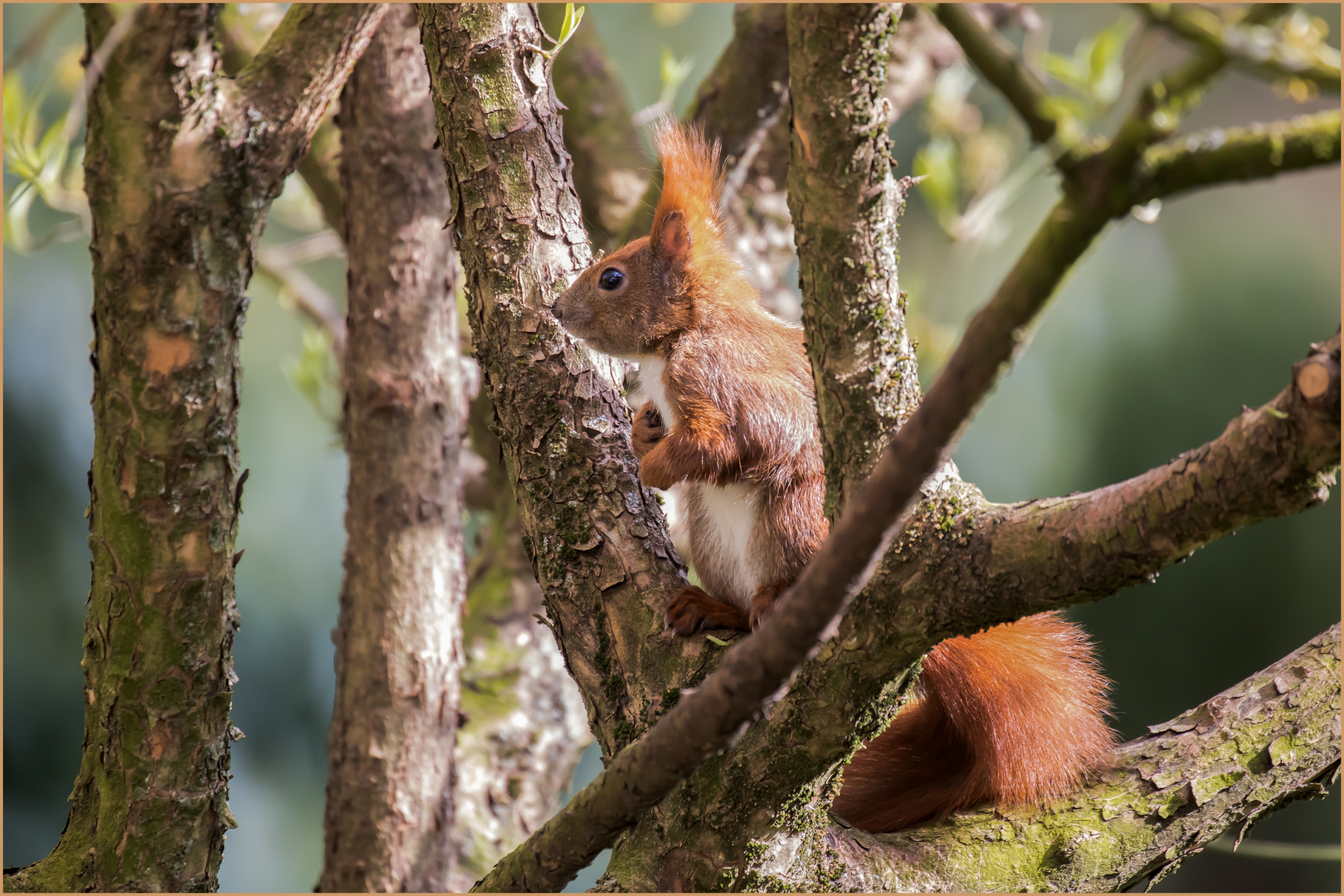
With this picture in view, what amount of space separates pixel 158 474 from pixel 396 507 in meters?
0.80

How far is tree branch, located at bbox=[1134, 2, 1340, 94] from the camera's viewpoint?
47cm

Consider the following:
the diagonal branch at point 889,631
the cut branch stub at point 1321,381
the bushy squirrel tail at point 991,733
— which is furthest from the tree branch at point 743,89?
the cut branch stub at point 1321,381

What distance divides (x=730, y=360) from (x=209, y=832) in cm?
93

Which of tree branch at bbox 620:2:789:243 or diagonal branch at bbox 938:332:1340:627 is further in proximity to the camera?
tree branch at bbox 620:2:789:243

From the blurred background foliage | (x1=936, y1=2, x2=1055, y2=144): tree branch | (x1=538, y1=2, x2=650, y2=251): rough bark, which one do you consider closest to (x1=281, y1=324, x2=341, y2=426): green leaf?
the blurred background foliage

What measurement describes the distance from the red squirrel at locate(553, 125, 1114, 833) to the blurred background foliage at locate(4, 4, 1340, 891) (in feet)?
4.37

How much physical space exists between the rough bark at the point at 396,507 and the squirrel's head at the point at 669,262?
0.67 m

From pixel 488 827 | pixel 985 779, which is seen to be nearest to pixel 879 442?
pixel 985 779

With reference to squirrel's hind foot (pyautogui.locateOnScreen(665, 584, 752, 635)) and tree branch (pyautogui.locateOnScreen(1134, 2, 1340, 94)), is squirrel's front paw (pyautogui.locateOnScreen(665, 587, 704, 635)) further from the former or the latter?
tree branch (pyautogui.locateOnScreen(1134, 2, 1340, 94))

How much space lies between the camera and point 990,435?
389 centimetres

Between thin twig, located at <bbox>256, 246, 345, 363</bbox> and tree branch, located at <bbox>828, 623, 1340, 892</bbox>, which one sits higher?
thin twig, located at <bbox>256, 246, 345, 363</bbox>

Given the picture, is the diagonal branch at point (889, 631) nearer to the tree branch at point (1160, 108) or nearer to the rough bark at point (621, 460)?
the rough bark at point (621, 460)

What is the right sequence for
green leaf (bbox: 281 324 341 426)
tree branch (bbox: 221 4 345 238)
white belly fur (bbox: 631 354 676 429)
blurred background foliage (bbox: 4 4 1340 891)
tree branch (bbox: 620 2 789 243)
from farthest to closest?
blurred background foliage (bbox: 4 4 1340 891)
green leaf (bbox: 281 324 341 426)
tree branch (bbox: 221 4 345 238)
tree branch (bbox: 620 2 789 243)
white belly fur (bbox: 631 354 676 429)

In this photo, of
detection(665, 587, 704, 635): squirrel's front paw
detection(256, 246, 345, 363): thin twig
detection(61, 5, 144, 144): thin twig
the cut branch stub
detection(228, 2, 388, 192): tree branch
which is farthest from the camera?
detection(256, 246, 345, 363): thin twig
